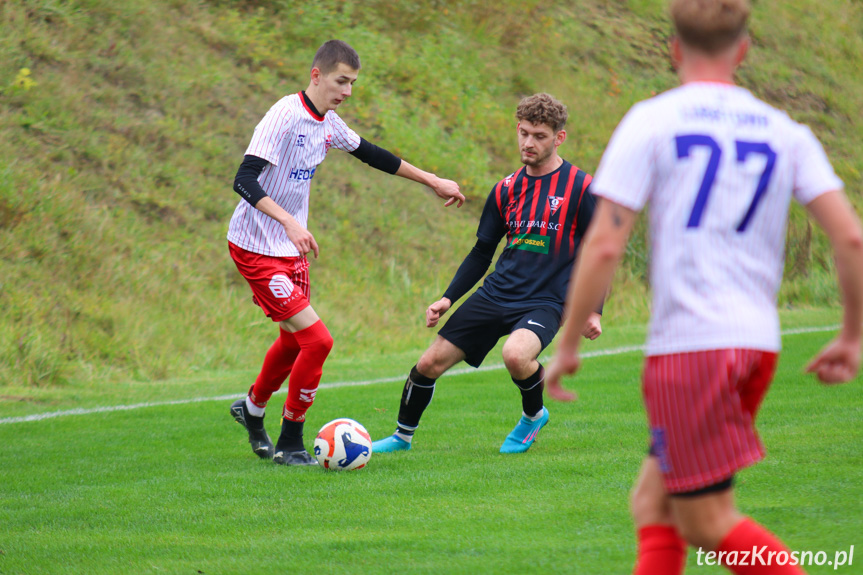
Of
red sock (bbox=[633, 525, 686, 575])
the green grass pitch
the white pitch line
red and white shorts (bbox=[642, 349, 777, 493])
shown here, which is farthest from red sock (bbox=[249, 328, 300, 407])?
red and white shorts (bbox=[642, 349, 777, 493])

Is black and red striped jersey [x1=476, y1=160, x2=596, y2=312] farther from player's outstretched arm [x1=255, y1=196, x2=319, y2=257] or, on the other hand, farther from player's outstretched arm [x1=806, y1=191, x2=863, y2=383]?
player's outstretched arm [x1=806, y1=191, x2=863, y2=383]

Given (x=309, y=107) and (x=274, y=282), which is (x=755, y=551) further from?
(x=309, y=107)

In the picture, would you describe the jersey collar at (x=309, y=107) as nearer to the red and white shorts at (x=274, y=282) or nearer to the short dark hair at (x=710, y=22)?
the red and white shorts at (x=274, y=282)

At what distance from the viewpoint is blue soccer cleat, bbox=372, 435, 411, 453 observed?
596cm

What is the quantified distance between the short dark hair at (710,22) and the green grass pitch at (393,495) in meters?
1.92

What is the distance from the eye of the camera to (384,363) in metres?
11.0

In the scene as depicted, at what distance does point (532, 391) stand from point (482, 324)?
1.68ft

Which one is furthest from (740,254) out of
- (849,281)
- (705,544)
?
(705,544)

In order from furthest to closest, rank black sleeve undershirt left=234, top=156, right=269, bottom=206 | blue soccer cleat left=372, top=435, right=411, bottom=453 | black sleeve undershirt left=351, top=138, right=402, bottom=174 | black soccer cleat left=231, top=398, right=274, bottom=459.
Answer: black sleeve undershirt left=351, top=138, right=402, bottom=174
blue soccer cleat left=372, top=435, right=411, bottom=453
black soccer cleat left=231, top=398, right=274, bottom=459
black sleeve undershirt left=234, top=156, right=269, bottom=206

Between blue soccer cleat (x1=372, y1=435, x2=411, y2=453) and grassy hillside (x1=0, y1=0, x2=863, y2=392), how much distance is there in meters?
4.44

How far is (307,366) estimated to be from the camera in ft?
17.9

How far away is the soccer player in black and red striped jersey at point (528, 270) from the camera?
18.1ft

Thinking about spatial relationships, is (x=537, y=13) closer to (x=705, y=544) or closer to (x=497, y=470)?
(x=497, y=470)

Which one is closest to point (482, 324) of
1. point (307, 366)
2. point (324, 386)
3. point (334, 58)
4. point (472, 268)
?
point (472, 268)
